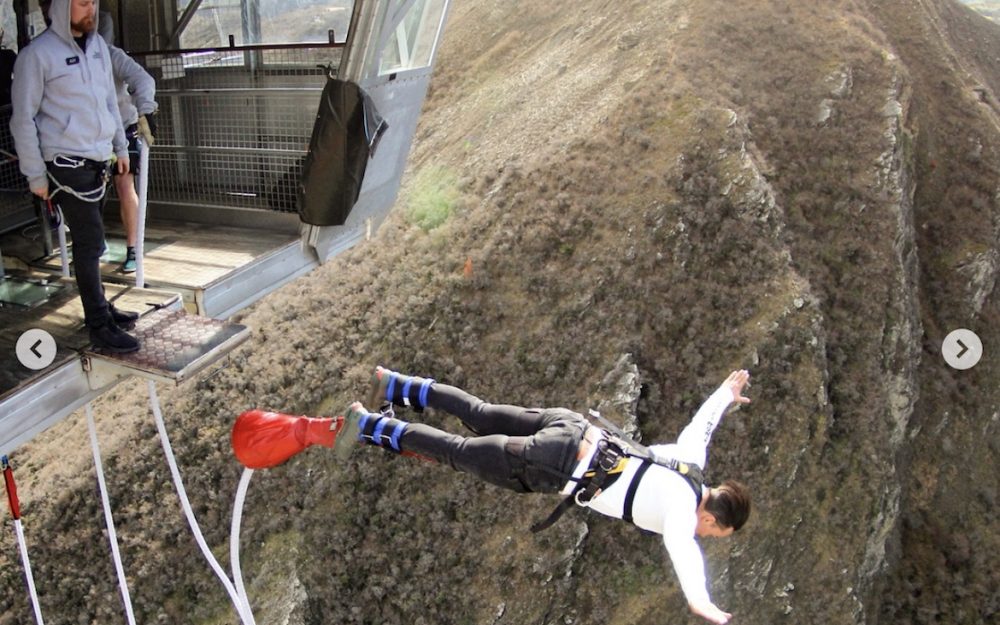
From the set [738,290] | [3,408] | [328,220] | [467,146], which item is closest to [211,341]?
[3,408]

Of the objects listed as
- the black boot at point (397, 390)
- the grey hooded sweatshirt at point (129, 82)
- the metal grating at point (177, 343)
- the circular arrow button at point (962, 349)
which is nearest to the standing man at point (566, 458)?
the black boot at point (397, 390)

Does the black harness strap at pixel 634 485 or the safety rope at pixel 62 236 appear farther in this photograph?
the safety rope at pixel 62 236

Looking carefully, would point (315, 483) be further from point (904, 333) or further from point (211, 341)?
point (904, 333)

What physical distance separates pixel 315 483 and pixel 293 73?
28.3 ft

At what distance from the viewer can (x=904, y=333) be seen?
17.0 m

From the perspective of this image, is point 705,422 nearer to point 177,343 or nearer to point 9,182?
point 177,343

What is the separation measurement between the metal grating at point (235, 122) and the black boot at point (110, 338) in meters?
2.53

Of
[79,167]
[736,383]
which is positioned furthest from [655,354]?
[79,167]

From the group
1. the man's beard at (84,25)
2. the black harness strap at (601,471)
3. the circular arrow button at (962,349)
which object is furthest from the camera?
the circular arrow button at (962,349)

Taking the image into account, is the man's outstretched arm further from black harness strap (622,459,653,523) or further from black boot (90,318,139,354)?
black boot (90,318,139,354)

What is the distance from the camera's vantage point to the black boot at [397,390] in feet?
19.0

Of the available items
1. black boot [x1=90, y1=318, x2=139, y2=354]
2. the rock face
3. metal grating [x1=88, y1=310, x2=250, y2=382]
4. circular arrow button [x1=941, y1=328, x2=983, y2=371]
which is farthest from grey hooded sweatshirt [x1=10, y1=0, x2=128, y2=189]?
circular arrow button [x1=941, y1=328, x2=983, y2=371]

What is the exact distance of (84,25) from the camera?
15.2ft

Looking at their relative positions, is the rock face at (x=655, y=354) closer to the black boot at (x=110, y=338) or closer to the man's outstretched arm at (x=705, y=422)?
the man's outstretched arm at (x=705, y=422)
